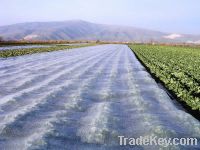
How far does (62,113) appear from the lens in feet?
27.6

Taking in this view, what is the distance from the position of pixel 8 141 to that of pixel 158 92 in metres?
6.52

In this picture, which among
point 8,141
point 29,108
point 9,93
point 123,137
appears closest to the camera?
point 8,141

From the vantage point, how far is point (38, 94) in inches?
437

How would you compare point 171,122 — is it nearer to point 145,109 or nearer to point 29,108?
point 145,109

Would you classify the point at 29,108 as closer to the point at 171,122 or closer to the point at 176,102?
the point at 171,122

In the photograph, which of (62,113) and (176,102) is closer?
(62,113)

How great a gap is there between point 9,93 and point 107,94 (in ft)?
10.6

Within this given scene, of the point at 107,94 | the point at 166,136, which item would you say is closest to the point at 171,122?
the point at 166,136

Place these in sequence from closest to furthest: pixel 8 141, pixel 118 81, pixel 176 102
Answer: pixel 8 141
pixel 176 102
pixel 118 81

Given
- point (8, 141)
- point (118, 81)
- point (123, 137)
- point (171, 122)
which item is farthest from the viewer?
point (118, 81)

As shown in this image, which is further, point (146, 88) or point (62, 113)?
point (146, 88)

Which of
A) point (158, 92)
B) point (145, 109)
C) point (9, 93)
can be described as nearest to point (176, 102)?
point (158, 92)

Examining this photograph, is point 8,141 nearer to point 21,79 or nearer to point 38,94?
point 38,94

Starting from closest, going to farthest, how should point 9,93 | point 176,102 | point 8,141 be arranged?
point 8,141 → point 176,102 → point 9,93
